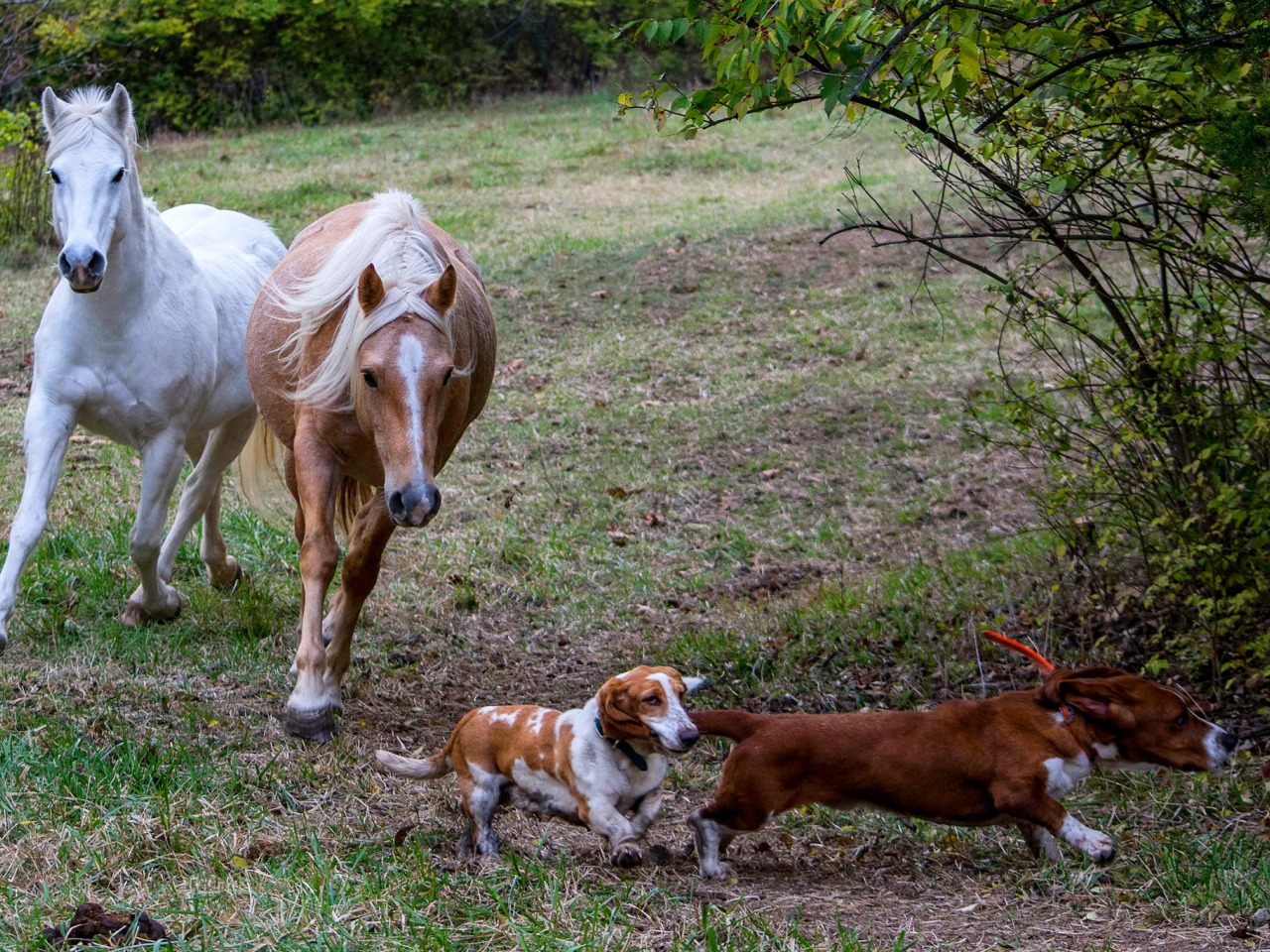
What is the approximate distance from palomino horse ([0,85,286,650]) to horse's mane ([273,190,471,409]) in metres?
0.75

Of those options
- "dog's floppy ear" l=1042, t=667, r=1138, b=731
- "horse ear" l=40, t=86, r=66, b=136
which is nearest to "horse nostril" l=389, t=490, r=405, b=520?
"dog's floppy ear" l=1042, t=667, r=1138, b=731

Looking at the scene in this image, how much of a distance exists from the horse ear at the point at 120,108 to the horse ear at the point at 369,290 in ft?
5.77

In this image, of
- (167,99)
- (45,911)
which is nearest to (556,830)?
(45,911)

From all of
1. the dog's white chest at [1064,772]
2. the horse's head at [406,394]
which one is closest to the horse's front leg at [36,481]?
the horse's head at [406,394]

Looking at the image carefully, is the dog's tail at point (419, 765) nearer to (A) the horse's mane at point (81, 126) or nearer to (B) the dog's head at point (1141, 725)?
(B) the dog's head at point (1141, 725)

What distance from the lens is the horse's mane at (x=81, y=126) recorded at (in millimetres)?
5172

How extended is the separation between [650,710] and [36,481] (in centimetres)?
295

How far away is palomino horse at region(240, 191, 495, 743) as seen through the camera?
167 inches

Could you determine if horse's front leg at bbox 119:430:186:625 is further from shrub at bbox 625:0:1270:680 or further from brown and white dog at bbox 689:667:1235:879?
brown and white dog at bbox 689:667:1235:879

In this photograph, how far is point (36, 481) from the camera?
5.01 meters

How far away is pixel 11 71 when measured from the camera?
14703mm

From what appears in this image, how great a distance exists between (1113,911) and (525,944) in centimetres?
148

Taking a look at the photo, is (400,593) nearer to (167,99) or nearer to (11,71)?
(11,71)

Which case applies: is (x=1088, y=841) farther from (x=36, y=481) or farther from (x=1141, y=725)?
(x=36, y=481)
